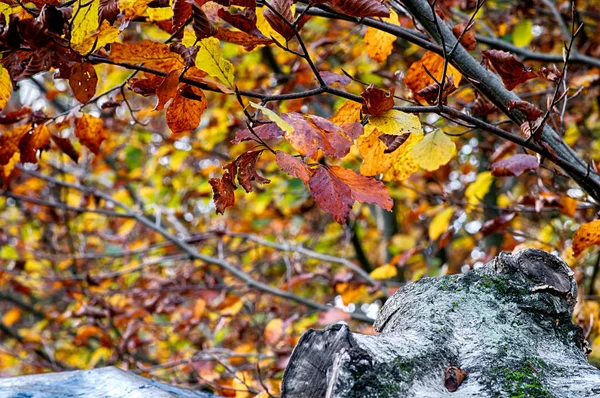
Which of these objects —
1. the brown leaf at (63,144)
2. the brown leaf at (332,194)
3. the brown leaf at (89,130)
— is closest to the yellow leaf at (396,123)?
the brown leaf at (332,194)

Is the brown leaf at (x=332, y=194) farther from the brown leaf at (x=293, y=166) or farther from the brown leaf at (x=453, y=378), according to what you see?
the brown leaf at (x=453, y=378)

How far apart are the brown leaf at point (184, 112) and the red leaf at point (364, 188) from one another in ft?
0.90

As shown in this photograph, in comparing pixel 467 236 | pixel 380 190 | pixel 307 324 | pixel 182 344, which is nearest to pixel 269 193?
pixel 307 324

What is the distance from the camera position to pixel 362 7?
3.08 ft

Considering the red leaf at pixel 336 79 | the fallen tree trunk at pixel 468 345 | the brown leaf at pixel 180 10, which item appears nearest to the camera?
the fallen tree trunk at pixel 468 345

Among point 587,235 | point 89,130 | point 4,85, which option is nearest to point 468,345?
point 587,235

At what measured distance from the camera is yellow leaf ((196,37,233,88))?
90cm

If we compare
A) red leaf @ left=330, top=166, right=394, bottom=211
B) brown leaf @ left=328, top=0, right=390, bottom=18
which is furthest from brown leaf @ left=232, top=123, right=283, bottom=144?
brown leaf @ left=328, top=0, right=390, bottom=18

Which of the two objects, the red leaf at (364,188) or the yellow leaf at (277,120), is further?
the red leaf at (364,188)

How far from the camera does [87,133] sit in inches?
56.1

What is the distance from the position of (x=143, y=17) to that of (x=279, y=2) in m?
0.60

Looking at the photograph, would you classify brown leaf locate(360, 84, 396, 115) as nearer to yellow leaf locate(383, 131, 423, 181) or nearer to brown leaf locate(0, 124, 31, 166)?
yellow leaf locate(383, 131, 423, 181)

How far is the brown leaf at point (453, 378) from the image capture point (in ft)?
2.72

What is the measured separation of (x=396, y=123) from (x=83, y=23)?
0.55m
